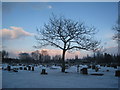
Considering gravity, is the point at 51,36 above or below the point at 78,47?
above

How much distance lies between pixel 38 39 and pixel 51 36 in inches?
112

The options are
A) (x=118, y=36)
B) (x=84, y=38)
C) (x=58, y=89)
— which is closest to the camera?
(x=58, y=89)

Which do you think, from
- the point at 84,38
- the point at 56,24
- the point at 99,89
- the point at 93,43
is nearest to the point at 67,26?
the point at 56,24

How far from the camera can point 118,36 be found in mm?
29484

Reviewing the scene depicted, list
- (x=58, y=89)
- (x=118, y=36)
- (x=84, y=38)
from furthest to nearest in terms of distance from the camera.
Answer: (x=118, y=36), (x=84, y=38), (x=58, y=89)

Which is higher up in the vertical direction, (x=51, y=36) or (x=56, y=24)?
(x=56, y=24)

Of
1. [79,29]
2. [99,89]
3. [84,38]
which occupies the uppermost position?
[79,29]

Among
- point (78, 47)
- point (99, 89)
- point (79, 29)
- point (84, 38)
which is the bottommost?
point (99, 89)

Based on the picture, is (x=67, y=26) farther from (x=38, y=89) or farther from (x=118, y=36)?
(x=38, y=89)

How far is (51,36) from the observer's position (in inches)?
936

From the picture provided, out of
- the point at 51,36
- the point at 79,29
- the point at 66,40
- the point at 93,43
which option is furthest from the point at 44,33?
the point at 93,43

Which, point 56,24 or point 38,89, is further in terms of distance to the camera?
point 56,24

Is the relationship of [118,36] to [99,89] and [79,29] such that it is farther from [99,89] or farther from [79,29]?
[99,89]

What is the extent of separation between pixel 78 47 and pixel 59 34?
429 cm
